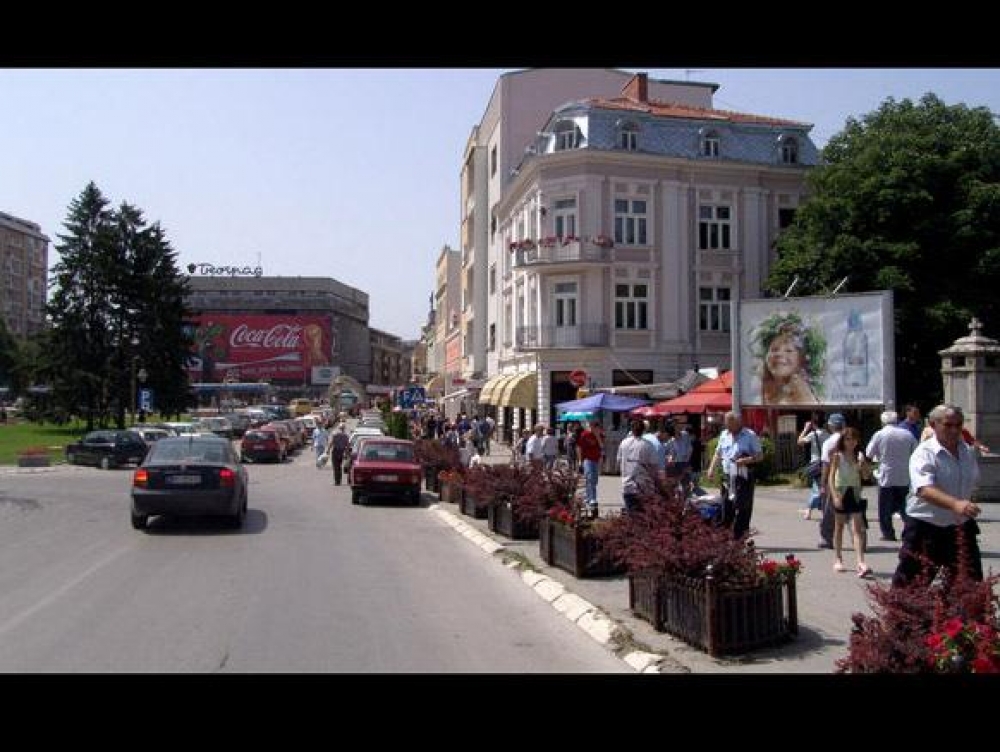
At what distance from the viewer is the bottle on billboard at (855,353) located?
24688 millimetres

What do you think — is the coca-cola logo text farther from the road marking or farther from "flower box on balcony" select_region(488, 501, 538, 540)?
the road marking

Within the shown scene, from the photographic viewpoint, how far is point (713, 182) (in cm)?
4491

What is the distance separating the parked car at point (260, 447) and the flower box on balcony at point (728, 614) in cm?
3611

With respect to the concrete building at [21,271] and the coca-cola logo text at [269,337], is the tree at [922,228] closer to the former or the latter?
the coca-cola logo text at [269,337]

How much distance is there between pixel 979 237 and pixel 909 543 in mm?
31131

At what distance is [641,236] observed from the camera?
144 ft

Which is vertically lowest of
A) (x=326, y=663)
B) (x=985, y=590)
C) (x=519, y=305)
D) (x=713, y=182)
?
(x=326, y=663)

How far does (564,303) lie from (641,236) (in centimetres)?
448

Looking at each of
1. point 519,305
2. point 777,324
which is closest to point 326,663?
point 777,324

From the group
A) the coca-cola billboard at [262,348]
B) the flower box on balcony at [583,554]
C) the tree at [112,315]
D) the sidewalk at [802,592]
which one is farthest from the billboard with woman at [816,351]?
the coca-cola billboard at [262,348]

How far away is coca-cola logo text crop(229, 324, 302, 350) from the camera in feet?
461

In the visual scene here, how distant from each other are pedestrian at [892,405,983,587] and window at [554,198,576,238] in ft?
120

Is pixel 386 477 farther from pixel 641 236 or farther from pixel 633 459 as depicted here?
pixel 641 236
